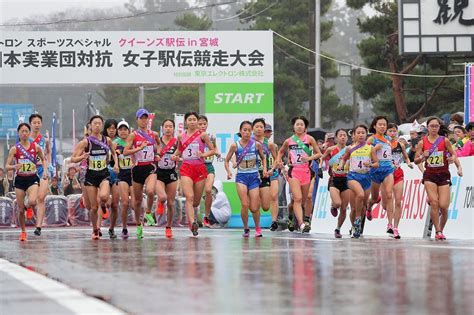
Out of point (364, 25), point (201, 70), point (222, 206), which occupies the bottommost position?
point (222, 206)

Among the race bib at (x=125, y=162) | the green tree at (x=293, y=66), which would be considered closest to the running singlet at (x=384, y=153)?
the race bib at (x=125, y=162)

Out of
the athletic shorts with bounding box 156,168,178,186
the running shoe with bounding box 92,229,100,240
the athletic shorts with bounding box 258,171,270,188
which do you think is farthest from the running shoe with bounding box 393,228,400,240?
the running shoe with bounding box 92,229,100,240

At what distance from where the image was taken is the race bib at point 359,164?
68.4 ft

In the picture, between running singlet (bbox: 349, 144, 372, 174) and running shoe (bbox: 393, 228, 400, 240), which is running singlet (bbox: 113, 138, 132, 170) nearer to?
running singlet (bbox: 349, 144, 372, 174)

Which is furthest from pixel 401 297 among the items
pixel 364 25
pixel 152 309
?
pixel 364 25

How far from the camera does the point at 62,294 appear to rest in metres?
9.35

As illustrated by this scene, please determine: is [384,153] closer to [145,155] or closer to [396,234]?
[396,234]

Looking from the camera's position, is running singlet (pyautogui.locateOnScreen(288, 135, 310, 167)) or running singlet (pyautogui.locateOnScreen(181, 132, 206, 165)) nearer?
running singlet (pyautogui.locateOnScreen(181, 132, 206, 165))

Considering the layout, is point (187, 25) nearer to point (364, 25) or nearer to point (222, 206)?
point (364, 25)

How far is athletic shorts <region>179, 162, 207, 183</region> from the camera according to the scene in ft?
68.0

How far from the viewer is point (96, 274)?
11.2m

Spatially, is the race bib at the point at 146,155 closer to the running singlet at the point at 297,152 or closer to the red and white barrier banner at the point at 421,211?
the running singlet at the point at 297,152

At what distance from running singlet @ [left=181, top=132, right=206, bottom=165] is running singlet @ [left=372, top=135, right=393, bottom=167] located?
2.84 meters

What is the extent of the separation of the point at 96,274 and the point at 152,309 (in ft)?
9.95
